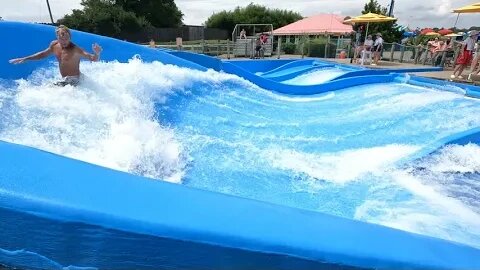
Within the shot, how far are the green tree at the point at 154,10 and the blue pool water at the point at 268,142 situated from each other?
3979 cm

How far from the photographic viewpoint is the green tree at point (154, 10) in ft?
141

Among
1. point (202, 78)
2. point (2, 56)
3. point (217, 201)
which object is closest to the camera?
point (217, 201)

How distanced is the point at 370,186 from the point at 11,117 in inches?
118

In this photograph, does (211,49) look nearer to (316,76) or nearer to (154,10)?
(316,76)

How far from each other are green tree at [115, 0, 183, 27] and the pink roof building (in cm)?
2403

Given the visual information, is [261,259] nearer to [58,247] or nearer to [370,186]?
[58,247]

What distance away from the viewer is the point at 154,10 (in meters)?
43.6

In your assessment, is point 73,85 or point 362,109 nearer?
point 73,85

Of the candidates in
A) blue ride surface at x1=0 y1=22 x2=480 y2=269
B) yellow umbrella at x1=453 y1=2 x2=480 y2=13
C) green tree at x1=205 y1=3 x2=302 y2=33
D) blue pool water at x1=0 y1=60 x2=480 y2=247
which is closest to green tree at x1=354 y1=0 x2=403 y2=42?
yellow umbrella at x1=453 y1=2 x2=480 y2=13

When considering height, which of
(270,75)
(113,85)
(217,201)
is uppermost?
(217,201)

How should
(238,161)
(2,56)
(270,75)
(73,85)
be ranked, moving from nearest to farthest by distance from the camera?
(238,161) < (73,85) < (2,56) < (270,75)

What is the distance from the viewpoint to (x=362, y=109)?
6199mm

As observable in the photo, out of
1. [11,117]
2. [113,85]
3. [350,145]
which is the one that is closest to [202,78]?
[113,85]

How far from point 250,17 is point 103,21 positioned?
19.9m
